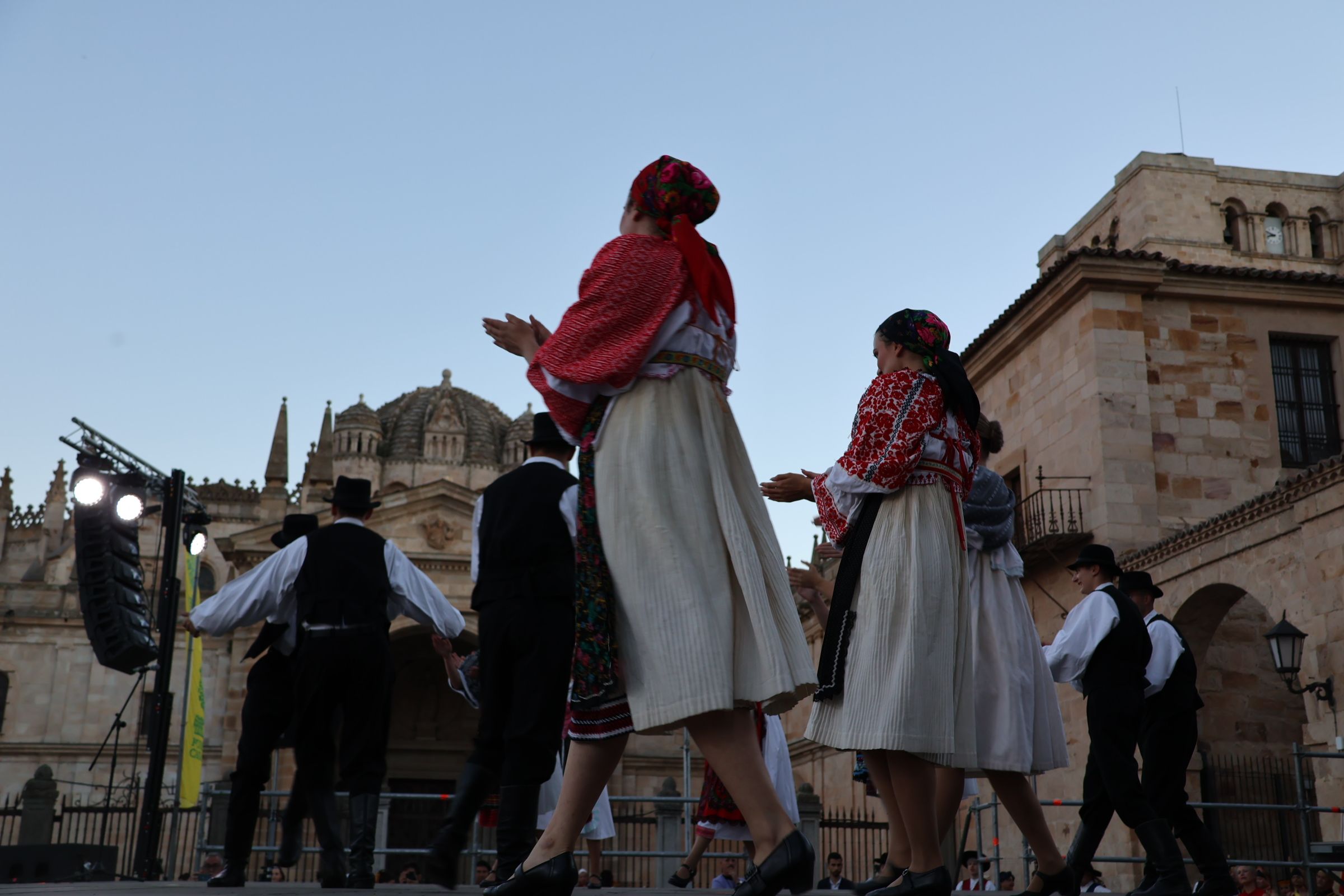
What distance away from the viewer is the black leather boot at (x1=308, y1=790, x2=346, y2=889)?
18.2ft

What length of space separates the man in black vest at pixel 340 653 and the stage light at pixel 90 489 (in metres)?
8.84

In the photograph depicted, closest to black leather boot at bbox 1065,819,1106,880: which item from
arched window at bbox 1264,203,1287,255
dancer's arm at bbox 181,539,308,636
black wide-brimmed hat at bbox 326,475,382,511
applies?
black wide-brimmed hat at bbox 326,475,382,511

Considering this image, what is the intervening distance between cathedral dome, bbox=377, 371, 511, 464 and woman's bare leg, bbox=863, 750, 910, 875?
68373 millimetres

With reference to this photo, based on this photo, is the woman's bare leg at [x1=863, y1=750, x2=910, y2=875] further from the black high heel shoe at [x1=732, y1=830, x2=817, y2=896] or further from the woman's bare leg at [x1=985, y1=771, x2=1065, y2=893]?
the black high heel shoe at [x1=732, y1=830, x2=817, y2=896]

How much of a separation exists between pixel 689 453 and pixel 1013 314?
1720 centimetres

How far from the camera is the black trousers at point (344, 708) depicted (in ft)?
18.9

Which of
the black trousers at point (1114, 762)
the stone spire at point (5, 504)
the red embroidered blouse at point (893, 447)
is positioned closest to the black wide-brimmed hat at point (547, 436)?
the red embroidered blouse at point (893, 447)

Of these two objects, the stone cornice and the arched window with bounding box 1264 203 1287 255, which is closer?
the stone cornice

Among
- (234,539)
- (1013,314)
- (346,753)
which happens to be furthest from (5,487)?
(346,753)

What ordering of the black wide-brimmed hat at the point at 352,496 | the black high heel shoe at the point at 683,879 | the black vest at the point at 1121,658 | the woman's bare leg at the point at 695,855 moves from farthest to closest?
the black high heel shoe at the point at 683,879
the woman's bare leg at the point at 695,855
the black wide-brimmed hat at the point at 352,496
the black vest at the point at 1121,658

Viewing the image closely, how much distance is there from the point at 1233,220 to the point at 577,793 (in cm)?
2912

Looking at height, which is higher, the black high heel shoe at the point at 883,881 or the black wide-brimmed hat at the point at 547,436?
the black wide-brimmed hat at the point at 547,436

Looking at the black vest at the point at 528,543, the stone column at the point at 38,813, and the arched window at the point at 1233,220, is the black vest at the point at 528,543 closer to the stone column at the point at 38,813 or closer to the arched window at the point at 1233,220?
the stone column at the point at 38,813

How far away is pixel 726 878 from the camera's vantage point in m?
10.2
